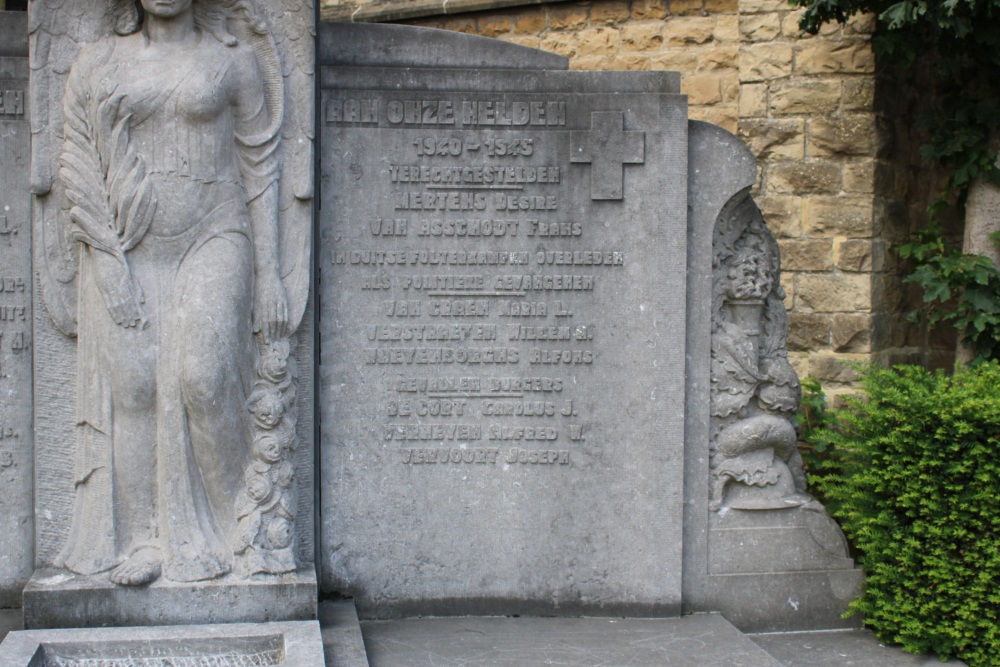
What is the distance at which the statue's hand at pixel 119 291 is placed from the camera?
4.68 m

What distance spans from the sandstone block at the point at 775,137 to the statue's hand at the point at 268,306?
5049 mm

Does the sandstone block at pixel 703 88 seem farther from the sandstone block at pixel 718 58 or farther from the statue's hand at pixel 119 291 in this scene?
the statue's hand at pixel 119 291

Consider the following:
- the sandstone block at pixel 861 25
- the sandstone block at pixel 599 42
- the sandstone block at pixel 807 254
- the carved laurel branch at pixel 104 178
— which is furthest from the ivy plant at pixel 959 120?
the carved laurel branch at pixel 104 178

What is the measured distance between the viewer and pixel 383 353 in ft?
17.5

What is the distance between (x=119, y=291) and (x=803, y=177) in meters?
5.77

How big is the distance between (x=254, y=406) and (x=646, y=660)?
194cm

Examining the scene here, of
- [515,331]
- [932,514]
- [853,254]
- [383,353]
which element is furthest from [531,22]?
[932,514]

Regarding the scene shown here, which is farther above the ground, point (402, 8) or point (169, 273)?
point (402, 8)

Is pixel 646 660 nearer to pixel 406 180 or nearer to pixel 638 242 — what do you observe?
pixel 638 242

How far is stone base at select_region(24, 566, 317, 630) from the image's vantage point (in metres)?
4.62

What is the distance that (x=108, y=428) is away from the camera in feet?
15.6

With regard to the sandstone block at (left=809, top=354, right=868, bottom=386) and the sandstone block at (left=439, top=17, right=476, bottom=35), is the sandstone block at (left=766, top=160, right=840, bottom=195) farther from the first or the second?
the sandstone block at (left=439, top=17, right=476, bottom=35)

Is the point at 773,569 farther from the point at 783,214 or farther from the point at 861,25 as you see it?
the point at 861,25

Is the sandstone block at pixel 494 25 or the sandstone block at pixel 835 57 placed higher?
the sandstone block at pixel 494 25
